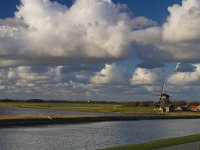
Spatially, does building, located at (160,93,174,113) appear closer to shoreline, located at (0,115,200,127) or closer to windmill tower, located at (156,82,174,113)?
windmill tower, located at (156,82,174,113)

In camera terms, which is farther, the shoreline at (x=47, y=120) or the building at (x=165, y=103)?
the building at (x=165, y=103)

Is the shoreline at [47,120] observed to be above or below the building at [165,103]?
below

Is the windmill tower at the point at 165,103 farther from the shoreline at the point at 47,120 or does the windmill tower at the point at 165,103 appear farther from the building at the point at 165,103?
the shoreline at the point at 47,120

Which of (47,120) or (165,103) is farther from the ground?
(165,103)

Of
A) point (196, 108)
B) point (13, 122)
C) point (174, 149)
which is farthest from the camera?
point (196, 108)

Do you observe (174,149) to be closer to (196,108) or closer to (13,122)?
(13,122)

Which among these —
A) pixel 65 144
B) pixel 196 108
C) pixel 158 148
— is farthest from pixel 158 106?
pixel 158 148

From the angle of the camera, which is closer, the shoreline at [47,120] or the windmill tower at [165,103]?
the shoreline at [47,120]

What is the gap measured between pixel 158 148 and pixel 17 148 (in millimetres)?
14763

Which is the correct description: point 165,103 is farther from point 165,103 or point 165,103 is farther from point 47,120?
point 47,120

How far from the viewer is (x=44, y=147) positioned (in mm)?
41031

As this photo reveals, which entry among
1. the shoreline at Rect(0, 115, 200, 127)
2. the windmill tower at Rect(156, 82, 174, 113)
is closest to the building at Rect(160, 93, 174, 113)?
the windmill tower at Rect(156, 82, 174, 113)

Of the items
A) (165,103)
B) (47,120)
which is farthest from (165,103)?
(47,120)

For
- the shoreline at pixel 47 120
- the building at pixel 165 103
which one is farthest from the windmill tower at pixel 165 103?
the shoreline at pixel 47 120
